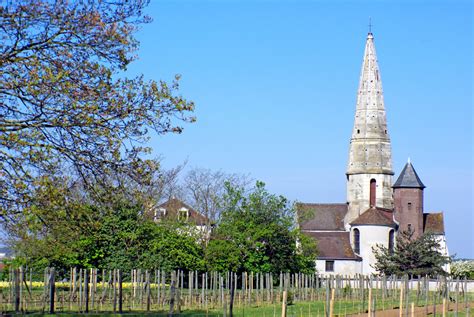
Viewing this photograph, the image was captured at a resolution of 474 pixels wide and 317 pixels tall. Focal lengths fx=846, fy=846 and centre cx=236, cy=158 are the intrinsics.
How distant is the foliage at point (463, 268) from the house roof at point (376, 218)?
6.76 m

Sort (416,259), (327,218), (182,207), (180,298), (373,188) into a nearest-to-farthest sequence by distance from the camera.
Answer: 1. (180,298)
2. (182,207)
3. (416,259)
4. (373,188)
5. (327,218)

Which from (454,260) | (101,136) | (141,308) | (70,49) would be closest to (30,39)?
(70,49)

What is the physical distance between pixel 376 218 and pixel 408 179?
5025 mm

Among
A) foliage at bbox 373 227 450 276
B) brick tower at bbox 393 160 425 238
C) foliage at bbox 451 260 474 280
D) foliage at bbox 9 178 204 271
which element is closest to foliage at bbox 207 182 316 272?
foliage at bbox 9 178 204 271

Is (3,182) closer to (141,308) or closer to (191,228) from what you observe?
(141,308)

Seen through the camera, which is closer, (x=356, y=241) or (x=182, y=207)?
(x=182, y=207)

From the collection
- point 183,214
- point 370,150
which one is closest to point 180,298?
point 183,214

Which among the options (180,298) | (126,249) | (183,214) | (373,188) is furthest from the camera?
(373,188)

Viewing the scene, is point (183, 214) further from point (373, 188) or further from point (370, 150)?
point (373, 188)

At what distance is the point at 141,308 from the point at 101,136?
1879 centimetres

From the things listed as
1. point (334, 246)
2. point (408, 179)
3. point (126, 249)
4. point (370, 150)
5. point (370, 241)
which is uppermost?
point (370, 150)

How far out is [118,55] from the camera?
1641 centimetres

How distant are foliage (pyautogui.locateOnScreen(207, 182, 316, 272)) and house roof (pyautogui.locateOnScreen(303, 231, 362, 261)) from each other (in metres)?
21.9

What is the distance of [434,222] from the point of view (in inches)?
3216
